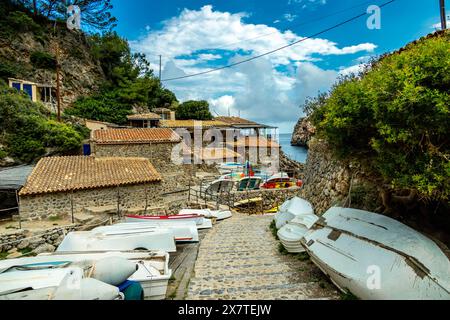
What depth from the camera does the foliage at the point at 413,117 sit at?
3.57m

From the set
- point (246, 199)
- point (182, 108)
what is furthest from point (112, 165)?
point (182, 108)

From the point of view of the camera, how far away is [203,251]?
848cm

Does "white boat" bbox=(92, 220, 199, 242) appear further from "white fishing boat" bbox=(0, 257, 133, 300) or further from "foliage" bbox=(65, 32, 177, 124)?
"foliage" bbox=(65, 32, 177, 124)

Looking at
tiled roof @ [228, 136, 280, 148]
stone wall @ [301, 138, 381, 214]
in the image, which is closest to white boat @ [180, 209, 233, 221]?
stone wall @ [301, 138, 381, 214]

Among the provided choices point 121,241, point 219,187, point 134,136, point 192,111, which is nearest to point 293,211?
point 121,241

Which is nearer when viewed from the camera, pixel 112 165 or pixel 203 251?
pixel 203 251

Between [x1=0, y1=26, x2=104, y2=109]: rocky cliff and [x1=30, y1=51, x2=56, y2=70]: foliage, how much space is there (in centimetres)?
19

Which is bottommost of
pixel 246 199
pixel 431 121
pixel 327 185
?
pixel 246 199

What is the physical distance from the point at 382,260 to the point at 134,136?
66.8 ft

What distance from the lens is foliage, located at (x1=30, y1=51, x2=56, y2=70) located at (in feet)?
107

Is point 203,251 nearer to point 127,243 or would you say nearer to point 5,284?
point 127,243

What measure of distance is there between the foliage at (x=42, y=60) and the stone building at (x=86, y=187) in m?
22.8

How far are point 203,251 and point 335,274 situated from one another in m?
4.72

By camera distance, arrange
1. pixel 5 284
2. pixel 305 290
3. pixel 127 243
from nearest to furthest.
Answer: pixel 5 284
pixel 305 290
pixel 127 243
